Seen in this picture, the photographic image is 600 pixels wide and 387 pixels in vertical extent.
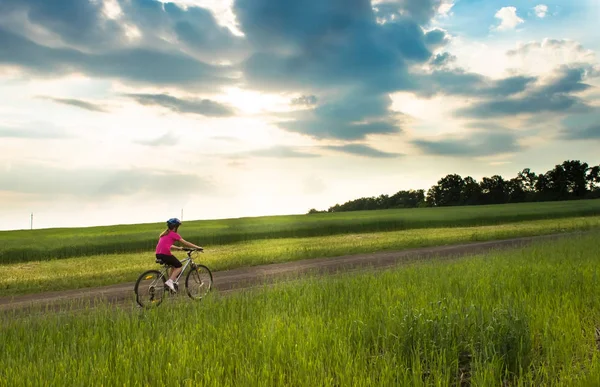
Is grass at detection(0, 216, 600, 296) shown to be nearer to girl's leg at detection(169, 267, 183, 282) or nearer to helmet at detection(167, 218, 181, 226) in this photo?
girl's leg at detection(169, 267, 183, 282)

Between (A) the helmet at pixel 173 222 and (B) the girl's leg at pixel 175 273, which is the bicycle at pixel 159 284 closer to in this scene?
(B) the girl's leg at pixel 175 273

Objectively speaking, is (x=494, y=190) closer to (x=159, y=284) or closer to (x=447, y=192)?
(x=447, y=192)

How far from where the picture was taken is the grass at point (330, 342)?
628cm

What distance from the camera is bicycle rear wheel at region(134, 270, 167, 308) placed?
1394cm

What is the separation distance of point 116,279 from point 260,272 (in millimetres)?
6376

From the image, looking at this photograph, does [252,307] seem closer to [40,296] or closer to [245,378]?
[245,378]

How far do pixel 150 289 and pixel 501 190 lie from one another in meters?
133

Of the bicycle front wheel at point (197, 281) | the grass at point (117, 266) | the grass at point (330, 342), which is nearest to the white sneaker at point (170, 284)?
the bicycle front wheel at point (197, 281)

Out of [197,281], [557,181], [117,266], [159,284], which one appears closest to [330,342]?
[159,284]

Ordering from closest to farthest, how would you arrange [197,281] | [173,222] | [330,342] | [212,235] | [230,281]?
[330,342] < [173,222] < [197,281] < [230,281] < [212,235]

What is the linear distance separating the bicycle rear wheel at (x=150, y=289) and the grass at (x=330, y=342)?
2.95 m

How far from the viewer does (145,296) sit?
1405cm

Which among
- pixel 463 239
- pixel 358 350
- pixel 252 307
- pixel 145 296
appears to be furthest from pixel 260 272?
pixel 463 239

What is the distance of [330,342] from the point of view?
731 centimetres
